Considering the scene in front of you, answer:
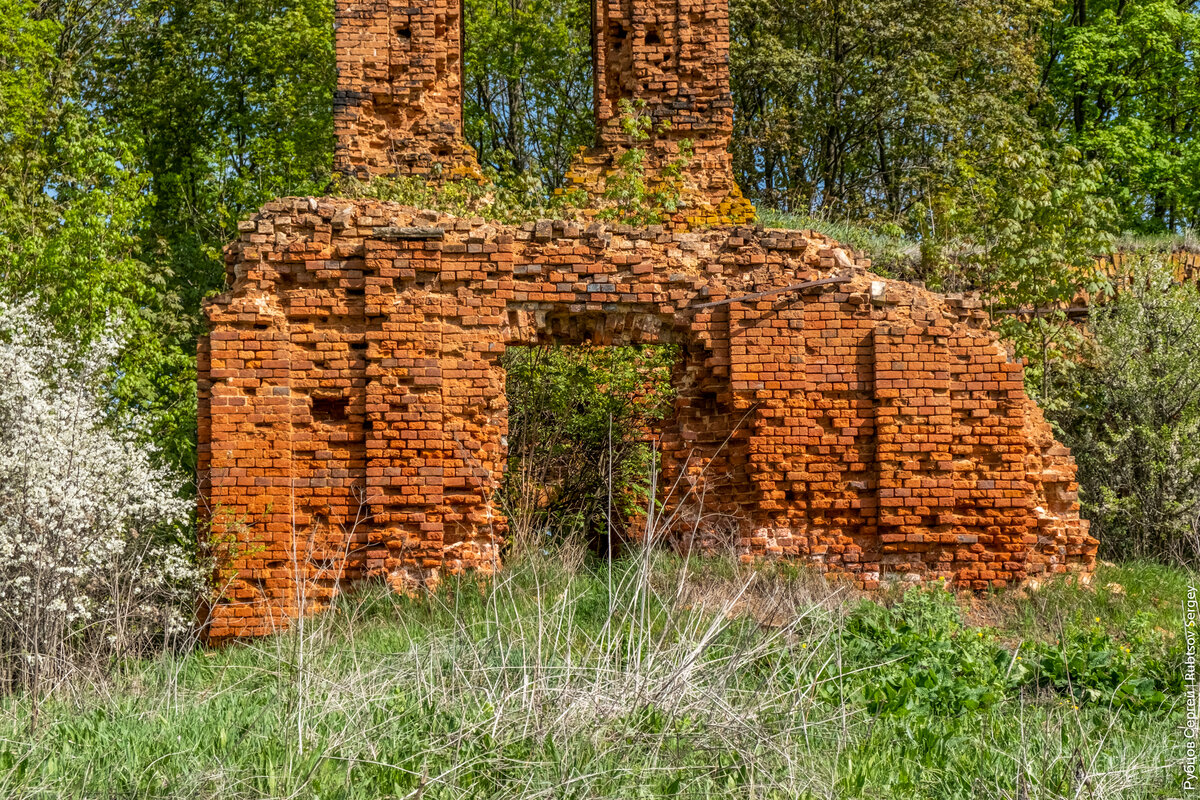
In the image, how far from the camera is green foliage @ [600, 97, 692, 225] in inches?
417

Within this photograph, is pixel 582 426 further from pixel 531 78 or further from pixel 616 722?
pixel 531 78

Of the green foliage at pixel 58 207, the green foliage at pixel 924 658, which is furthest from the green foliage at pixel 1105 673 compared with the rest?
the green foliage at pixel 58 207

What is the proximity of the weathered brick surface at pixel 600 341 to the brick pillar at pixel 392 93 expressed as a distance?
4120 millimetres

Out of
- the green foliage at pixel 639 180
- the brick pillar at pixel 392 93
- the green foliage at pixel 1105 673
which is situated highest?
the brick pillar at pixel 392 93

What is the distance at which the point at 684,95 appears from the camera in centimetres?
1182

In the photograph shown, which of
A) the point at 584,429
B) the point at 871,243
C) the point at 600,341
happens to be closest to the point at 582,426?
the point at 584,429

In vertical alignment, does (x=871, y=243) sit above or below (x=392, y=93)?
below

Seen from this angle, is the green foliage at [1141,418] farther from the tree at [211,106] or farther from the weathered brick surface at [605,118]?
the tree at [211,106]

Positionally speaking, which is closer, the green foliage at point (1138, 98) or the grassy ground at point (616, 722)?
the grassy ground at point (616, 722)

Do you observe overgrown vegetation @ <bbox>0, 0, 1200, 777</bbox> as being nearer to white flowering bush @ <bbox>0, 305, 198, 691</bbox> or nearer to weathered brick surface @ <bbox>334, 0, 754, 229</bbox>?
white flowering bush @ <bbox>0, 305, 198, 691</bbox>

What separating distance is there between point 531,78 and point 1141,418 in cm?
1481

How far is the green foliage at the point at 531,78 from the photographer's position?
2122cm

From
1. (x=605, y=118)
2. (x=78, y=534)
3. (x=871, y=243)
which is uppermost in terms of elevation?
(x=605, y=118)

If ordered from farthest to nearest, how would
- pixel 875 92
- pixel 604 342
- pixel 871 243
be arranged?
1. pixel 875 92
2. pixel 871 243
3. pixel 604 342
